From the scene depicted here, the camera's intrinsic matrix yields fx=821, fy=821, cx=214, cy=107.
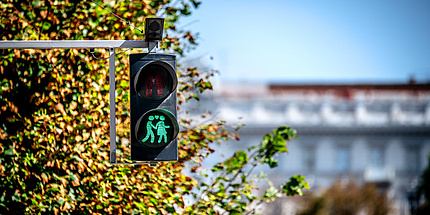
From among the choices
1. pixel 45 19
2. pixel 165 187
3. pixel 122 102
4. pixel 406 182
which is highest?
pixel 45 19

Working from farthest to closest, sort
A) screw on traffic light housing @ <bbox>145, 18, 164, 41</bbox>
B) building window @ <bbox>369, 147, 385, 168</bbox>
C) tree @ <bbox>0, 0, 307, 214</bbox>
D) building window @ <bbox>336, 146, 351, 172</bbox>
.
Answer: building window @ <bbox>369, 147, 385, 168</bbox> → building window @ <bbox>336, 146, 351, 172</bbox> → tree @ <bbox>0, 0, 307, 214</bbox> → screw on traffic light housing @ <bbox>145, 18, 164, 41</bbox>

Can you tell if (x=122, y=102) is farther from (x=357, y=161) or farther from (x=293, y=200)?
(x=357, y=161)

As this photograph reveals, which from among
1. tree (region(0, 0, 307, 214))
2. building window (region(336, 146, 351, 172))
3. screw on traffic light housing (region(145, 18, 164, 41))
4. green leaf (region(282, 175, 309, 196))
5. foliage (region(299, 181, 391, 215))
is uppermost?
screw on traffic light housing (region(145, 18, 164, 41))

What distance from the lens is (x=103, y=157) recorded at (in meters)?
9.00

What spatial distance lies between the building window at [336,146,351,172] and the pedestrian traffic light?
69348 mm

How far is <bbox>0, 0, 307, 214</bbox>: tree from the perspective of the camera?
28.8 feet

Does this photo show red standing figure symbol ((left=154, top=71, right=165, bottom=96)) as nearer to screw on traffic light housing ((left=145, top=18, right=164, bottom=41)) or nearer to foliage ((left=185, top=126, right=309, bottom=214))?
screw on traffic light housing ((left=145, top=18, right=164, bottom=41))

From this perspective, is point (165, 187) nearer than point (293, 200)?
Yes

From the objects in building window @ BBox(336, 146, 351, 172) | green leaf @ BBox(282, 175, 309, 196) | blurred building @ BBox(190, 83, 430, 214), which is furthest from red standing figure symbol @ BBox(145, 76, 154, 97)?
building window @ BBox(336, 146, 351, 172)

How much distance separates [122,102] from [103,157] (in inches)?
32.9

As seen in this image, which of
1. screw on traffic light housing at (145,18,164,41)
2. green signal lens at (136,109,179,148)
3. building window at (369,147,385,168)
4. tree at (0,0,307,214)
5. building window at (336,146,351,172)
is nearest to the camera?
green signal lens at (136,109,179,148)

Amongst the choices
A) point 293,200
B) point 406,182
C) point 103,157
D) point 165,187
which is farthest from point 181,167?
point 406,182

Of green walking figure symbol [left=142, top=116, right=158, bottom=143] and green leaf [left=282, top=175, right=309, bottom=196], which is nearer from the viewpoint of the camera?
green walking figure symbol [left=142, top=116, right=158, bottom=143]

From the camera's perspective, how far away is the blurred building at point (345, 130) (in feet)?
237
